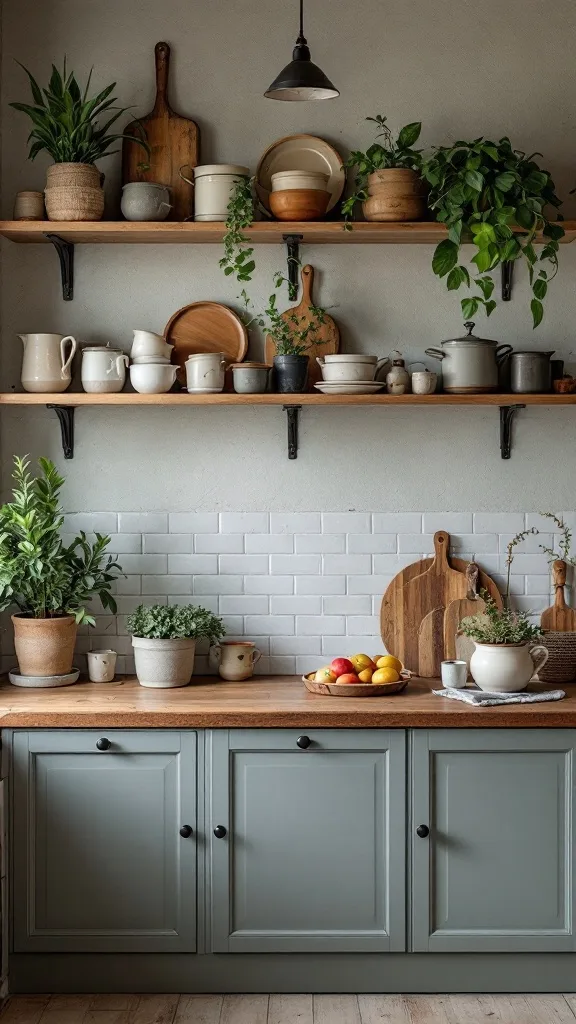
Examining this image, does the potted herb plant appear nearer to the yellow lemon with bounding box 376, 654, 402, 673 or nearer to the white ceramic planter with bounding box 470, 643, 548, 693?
the white ceramic planter with bounding box 470, 643, 548, 693

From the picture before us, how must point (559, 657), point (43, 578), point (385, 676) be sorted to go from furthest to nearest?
1. point (559, 657)
2. point (43, 578)
3. point (385, 676)

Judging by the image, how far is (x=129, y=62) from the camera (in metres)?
3.77

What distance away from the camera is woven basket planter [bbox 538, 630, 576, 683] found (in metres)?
3.60

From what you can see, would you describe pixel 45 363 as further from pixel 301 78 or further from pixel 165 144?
pixel 301 78

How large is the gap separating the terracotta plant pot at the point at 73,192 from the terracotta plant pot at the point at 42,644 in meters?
1.36

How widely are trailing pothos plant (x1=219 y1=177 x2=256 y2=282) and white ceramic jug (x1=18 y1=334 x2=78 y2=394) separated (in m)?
0.62

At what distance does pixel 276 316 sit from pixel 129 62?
1.06 m

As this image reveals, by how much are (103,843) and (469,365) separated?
6.38ft

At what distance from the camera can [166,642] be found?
11.3 feet

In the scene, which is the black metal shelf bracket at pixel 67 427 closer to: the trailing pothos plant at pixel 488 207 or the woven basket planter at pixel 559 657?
the trailing pothos plant at pixel 488 207

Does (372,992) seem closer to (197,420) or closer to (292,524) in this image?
(292,524)

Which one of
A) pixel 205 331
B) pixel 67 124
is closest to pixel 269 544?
pixel 205 331

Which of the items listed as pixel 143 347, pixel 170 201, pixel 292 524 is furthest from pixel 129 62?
pixel 292 524

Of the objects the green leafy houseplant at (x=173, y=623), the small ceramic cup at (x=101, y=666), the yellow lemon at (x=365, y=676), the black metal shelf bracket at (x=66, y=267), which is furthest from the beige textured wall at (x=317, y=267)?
the yellow lemon at (x=365, y=676)
